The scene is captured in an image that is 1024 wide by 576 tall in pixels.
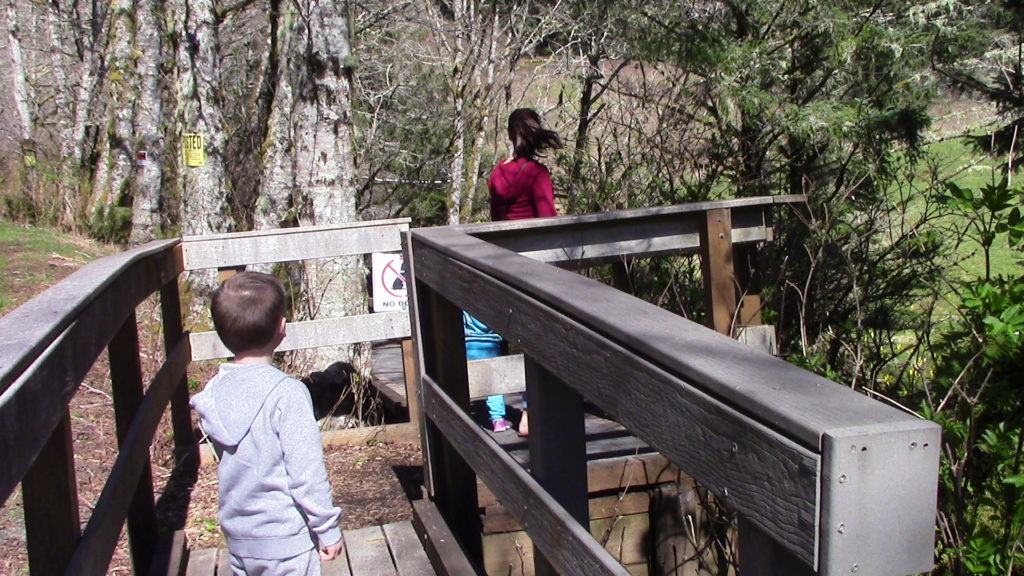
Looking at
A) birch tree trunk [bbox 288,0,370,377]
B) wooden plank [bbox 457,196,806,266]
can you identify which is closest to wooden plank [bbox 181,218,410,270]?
wooden plank [bbox 457,196,806,266]

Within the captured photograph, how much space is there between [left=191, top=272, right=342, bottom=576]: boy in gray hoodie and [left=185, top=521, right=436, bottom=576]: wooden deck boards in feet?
3.31

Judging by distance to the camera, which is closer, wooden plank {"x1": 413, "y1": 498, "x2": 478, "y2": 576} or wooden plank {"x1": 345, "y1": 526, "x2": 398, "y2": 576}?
wooden plank {"x1": 413, "y1": 498, "x2": 478, "y2": 576}

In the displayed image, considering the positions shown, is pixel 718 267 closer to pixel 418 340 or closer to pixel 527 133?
pixel 527 133

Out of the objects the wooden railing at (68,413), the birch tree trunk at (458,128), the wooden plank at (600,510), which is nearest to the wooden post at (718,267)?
the wooden plank at (600,510)

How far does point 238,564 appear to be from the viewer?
10.3 ft

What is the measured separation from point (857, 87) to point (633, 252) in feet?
10.5

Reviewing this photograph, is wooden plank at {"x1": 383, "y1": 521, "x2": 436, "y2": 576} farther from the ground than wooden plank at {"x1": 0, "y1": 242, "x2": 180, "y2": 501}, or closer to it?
closer to it

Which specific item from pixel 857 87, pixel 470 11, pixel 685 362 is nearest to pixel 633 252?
pixel 857 87

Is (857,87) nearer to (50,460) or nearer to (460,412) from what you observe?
(460,412)

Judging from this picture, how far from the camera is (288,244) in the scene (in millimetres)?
5766

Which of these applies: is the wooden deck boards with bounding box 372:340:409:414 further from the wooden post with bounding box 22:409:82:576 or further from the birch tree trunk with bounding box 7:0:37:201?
the birch tree trunk with bounding box 7:0:37:201

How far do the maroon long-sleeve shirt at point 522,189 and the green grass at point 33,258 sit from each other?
4480mm

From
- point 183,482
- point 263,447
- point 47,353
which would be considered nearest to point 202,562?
point 183,482

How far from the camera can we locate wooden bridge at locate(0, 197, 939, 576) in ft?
3.86
